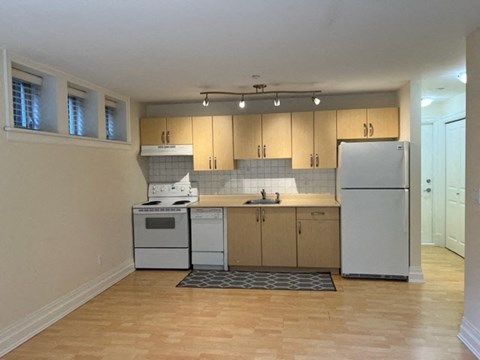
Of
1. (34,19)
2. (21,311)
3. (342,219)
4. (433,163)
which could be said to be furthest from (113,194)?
(433,163)

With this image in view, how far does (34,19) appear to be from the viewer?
2277 mm

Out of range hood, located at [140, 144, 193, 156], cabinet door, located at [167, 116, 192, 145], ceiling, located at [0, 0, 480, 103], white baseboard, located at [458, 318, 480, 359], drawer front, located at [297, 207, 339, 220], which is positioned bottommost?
white baseboard, located at [458, 318, 480, 359]

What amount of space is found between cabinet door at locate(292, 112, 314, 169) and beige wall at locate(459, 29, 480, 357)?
84.4 inches

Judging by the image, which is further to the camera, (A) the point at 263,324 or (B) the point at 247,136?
(B) the point at 247,136

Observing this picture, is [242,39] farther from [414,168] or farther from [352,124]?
[414,168]

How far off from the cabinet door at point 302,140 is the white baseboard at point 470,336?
2508 mm

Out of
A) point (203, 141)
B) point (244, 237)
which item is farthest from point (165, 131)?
point (244, 237)

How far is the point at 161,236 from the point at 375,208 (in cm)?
271

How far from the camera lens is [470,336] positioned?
2.71 m

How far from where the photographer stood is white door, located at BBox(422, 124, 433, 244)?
595 centimetres

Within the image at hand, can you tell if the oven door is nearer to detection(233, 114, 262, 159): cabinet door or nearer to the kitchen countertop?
the kitchen countertop

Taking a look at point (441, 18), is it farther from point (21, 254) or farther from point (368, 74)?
point (21, 254)

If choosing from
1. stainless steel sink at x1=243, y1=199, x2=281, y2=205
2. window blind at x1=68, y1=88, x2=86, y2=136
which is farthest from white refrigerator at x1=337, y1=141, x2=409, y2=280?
window blind at x1=68, y1=88, x2=86, y2=136

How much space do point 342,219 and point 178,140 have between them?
241cm
